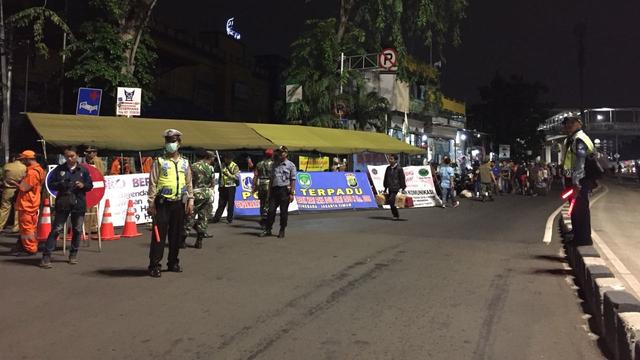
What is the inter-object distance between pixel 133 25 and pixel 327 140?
23.6ft

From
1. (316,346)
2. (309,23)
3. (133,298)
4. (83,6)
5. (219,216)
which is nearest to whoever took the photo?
(316,346)

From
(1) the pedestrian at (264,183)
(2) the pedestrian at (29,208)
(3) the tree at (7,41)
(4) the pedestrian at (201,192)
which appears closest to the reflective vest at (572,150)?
(4) the pedestrian at (201,192)

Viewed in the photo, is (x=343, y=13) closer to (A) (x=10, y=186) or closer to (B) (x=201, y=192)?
(B) (x=201, y=192)

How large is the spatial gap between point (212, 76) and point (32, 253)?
24.5m

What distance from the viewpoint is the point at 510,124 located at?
5306 centimetres

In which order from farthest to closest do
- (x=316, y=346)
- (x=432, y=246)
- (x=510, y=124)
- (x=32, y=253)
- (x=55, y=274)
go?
1. (x=510, y=124)
2. (x=432, y=246)
3. (x=32, y=253)
4. (x=55, y=274)
5. (x=316, y=346)

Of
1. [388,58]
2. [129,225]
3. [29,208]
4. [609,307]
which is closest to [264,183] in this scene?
[129,225]

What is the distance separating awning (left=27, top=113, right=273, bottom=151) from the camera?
523 inches

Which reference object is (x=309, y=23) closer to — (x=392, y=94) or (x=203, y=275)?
(x=392, y=94)

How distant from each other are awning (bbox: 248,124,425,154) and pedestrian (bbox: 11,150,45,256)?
8.38 meters

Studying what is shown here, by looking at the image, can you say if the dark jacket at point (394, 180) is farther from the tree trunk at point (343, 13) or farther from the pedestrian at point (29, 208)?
the tree trunk at point (343, 13)

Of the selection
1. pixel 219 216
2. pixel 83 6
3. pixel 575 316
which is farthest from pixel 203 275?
pixel 83 6

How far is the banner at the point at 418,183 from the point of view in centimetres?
2038

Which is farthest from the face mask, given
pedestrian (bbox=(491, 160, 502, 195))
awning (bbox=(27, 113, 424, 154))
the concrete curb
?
pedestrian (bbox=(491, 160, 502, 195))
